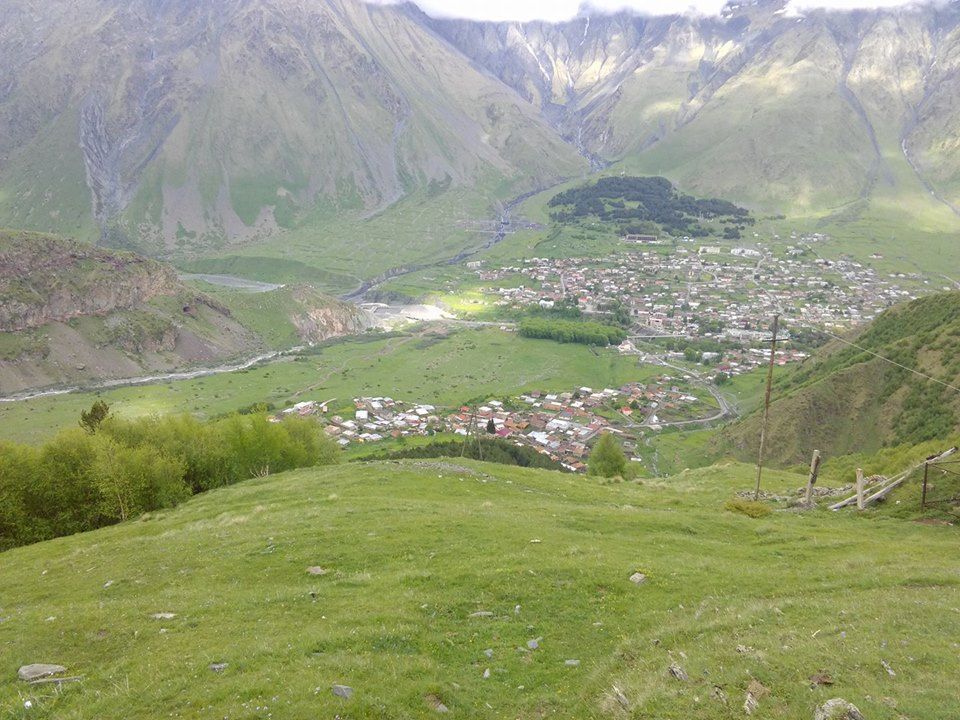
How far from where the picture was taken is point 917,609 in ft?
59.3

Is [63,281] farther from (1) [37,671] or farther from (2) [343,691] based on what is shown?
(2) [343,691]

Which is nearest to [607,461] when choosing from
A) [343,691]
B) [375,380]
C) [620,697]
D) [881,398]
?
[881,398]

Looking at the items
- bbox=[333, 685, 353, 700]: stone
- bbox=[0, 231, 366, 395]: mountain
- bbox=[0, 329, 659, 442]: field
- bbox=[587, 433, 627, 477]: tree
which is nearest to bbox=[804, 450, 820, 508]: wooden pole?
bbox=[333, 685, 353, 700]: stone

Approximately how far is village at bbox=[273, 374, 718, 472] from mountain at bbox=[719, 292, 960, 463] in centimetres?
3287

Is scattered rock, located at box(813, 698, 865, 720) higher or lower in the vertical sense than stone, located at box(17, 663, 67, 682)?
higher

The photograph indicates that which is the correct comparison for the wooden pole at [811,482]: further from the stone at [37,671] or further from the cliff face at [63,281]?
the cliff face at [63,281]

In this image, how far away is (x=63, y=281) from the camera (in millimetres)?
168375

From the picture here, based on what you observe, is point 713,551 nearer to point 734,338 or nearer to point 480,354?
point 480,354

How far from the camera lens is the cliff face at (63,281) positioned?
518ft

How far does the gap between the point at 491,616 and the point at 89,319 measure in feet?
619

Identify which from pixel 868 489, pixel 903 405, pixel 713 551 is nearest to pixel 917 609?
pixel 713 551

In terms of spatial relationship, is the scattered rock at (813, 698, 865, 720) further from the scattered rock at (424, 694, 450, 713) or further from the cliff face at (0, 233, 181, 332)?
the cliff face at (0, 233, 181, 332)

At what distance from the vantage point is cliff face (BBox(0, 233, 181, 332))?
158 meters

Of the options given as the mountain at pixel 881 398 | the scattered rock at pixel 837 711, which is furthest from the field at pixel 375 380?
the scattered rock at pixel 837 711
